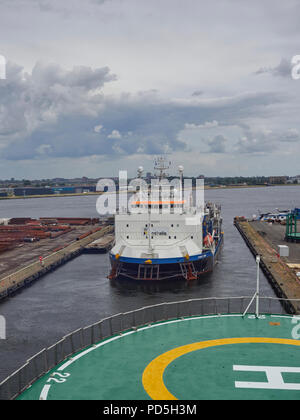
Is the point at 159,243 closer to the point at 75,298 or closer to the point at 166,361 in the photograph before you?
the point at 75,298

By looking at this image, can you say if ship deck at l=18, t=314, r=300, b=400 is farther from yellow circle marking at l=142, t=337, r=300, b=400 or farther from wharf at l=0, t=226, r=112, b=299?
wharf at l=0, t=226, r=112, b=299

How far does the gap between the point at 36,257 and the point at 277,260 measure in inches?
1192

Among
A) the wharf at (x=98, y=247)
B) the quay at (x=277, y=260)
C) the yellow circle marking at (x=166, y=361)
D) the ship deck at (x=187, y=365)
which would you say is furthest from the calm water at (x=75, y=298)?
the yellow circle marking at (x=166, y=361)

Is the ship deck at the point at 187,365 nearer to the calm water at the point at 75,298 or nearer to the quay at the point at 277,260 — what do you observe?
the quay at the point at 277,260

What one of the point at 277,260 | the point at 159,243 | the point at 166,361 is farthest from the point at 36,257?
the point at 166,361

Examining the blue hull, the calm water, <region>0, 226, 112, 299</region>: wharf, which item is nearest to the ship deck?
the calm water

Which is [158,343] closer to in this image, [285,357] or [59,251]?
[285,357]

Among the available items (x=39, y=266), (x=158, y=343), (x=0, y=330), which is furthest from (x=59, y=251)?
(x=158, y=343)

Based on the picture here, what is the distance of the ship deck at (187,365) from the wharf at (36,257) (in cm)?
2287

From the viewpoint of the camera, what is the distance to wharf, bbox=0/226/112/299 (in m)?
38.3

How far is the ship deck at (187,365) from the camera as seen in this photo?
1193cm

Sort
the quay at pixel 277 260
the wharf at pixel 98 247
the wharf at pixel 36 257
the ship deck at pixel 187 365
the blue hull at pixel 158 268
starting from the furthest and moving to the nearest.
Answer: the wharf at pixel 98 247, the wharf at pixel 36 257, the blue hull at pixel 158 268, the quay at pixel 277 260, the ship deck at pixel 187 365
